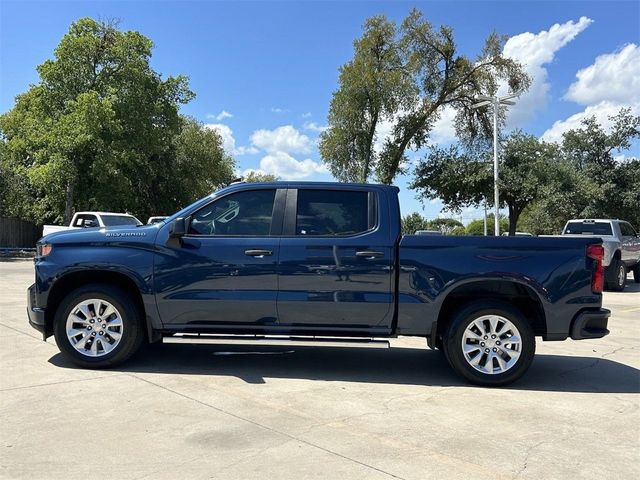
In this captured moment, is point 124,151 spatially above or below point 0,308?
above

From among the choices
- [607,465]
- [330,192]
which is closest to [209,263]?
[330,192]

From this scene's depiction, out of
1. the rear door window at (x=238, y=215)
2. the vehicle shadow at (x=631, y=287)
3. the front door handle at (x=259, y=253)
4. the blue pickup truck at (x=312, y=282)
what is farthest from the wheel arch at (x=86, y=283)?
the vehicle shadow at (x=631, y=287)

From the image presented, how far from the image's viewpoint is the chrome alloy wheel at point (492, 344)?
5.70 m

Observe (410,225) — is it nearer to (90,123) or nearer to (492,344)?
(90,123)

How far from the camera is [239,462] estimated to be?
3.77 m

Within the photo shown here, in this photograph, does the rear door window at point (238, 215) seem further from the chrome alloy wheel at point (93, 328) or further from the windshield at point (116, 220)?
the windshield at point (116, 220)

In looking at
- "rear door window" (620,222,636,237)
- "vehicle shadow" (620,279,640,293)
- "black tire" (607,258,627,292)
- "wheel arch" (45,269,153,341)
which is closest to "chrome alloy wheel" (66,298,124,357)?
"wheel arch" (45,269,153,341)

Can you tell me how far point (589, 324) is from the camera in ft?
18.7

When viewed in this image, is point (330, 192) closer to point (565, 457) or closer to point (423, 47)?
point (565, 457)

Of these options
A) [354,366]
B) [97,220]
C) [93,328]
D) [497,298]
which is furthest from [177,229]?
[97,220]

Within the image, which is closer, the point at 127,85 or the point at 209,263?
the point at 209,263

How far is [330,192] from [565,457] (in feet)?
11.0

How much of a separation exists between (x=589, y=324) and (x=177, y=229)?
4318 millimetres

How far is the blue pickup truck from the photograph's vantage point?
568 centimetres
